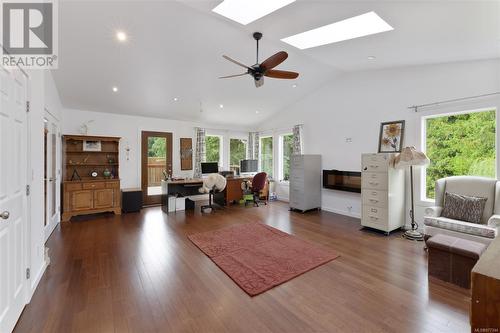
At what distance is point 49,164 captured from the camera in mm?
4023

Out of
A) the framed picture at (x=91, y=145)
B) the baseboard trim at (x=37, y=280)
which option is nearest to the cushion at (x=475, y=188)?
the baseboard trim at (x=37, y=280)

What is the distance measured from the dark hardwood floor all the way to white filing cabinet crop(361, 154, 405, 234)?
0.50m

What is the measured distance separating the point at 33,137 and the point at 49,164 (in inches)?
83.7

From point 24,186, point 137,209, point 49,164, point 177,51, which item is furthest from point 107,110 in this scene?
point 24,186

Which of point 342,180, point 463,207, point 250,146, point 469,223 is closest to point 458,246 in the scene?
point 469,223

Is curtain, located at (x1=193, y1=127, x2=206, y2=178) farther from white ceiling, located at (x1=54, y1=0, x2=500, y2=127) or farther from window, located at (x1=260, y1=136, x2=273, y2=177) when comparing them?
window, located at (x1=260, y1=136, x2=273, y2=177)

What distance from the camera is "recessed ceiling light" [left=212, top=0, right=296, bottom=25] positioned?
2857mm

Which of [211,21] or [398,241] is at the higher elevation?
[211,21]

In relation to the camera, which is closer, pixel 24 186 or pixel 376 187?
pixel 24 186

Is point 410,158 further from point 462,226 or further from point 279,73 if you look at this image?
point 279,73

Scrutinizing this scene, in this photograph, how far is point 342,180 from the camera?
554cm

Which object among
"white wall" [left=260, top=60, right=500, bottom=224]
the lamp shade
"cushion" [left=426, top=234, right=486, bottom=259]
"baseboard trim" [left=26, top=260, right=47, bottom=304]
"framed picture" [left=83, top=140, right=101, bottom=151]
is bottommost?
"baseboard trim" [left=26, top=260, right=47, bottom=304]

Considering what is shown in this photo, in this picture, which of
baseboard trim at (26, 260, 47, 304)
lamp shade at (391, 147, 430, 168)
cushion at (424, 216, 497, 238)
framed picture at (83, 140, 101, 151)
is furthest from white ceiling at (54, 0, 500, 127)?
baseboard trim at (26, 260, 47, 304)

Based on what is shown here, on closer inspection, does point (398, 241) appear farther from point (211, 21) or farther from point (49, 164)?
point (49, 164)
